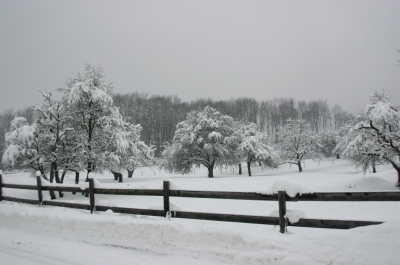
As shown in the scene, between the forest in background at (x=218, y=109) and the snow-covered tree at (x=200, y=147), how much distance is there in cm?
3939

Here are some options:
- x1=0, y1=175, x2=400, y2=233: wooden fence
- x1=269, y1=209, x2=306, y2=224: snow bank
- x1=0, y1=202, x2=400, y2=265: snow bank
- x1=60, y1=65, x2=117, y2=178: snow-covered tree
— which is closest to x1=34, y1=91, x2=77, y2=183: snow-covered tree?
x1=60, y1=65, x2=117, y2=178: snow-covered tree

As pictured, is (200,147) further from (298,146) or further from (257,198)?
(257,198)

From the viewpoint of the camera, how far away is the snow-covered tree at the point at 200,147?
39.9 metres

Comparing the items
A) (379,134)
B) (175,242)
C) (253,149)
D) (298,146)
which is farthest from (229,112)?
(175,242)

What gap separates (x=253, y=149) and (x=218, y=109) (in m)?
48.6

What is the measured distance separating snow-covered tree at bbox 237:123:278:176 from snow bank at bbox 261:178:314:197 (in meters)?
37.3

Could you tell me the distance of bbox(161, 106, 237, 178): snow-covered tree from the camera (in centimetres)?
3994

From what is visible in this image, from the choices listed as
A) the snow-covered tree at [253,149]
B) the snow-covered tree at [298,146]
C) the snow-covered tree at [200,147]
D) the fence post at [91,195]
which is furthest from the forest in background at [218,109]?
the fence post at [91,195]

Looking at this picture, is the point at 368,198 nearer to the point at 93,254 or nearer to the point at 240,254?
A: the point at 240,254

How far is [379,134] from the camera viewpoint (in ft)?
69.6

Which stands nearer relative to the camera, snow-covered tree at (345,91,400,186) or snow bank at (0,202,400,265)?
snow bank at (0,202,400,265)

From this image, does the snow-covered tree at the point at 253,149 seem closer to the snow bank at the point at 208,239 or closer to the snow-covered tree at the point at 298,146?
the snow-covered tree at the point at 298,146

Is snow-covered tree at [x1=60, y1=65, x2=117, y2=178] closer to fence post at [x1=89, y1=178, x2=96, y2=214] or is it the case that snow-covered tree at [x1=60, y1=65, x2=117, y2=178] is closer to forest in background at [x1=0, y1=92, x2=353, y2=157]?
fence post at [x1=89, y1=178, x2=96, y2=214]

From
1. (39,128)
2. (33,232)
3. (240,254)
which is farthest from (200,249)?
(39,128)
